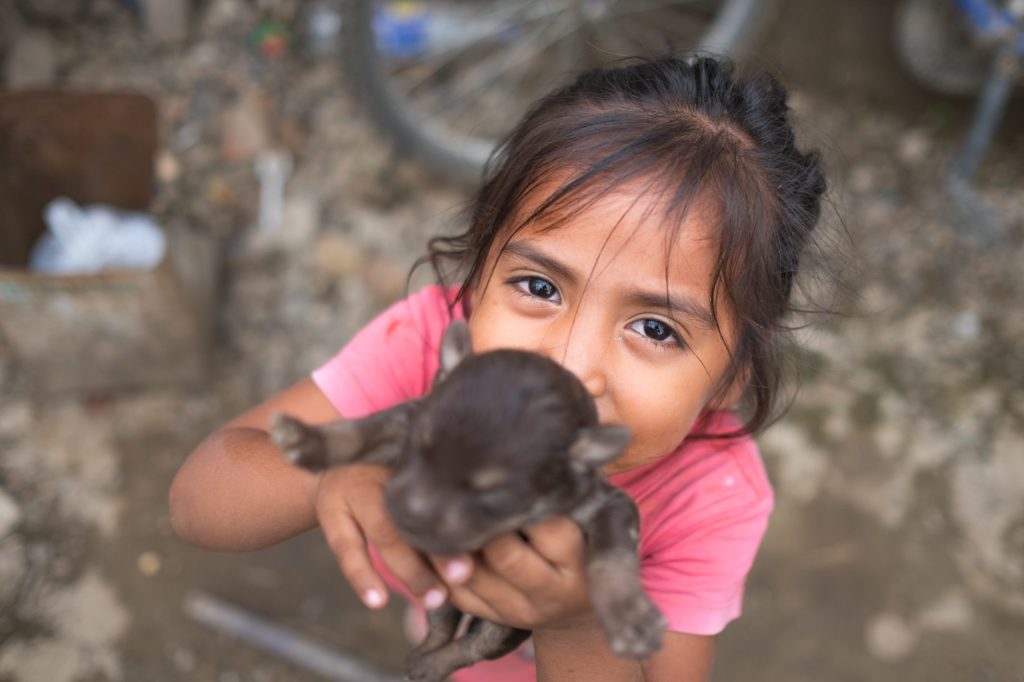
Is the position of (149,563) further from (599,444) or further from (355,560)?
(599,444)

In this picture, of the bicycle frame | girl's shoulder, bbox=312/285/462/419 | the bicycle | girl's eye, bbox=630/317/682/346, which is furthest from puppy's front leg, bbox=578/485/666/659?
the bicycle frame

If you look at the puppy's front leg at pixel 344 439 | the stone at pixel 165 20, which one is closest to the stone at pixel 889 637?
the puppy's front leg at pixel 344 439

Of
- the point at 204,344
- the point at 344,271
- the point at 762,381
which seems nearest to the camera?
the point at 762,381

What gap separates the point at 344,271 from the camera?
3.67 meters

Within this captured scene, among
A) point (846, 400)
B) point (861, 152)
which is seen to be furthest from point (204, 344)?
point (861, 152)

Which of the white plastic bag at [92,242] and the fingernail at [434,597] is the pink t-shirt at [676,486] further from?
the white plastic bag at [92,242]

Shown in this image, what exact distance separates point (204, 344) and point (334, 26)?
200cm

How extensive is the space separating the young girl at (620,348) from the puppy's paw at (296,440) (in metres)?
0.16

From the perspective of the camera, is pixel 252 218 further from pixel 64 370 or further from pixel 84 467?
pixel 84 467

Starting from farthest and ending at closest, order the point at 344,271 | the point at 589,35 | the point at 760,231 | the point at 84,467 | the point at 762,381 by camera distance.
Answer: the point at 589,35, the point at 344,271, the point at 84,467, the point at 762,381, the point at 760,231

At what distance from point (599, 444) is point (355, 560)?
0.48 m

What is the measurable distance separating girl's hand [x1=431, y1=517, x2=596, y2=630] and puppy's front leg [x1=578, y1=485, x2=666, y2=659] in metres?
0.04

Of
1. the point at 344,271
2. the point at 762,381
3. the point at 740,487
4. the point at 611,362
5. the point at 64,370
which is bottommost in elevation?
the point at 64,370

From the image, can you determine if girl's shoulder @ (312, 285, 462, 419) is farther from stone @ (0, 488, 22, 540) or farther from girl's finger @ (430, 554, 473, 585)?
stone @ (0, 488, 22, 540)
